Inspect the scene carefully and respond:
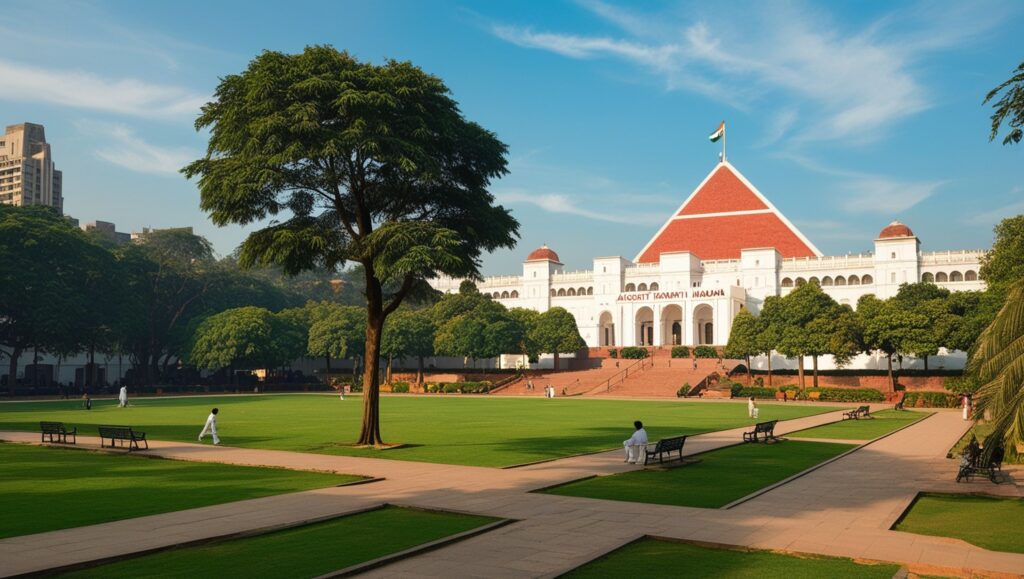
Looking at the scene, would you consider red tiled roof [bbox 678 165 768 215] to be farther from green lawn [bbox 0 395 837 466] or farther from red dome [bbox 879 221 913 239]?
green lawn [bbox 0 395 837 466]

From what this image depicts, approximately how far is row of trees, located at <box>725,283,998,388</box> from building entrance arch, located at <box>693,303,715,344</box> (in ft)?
57.8

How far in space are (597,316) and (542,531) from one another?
79505 millimetres

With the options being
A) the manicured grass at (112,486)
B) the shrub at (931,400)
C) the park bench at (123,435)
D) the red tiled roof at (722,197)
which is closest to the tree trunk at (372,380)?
the manicured grass at (112,486)

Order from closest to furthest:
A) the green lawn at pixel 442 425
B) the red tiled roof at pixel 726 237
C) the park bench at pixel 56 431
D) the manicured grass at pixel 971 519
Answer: the manicured grass at pixel 971 519 → the green lawn at pixel 442 425 → the park bench at pixel 56 431 → the red tiled roof at pixel 726 237

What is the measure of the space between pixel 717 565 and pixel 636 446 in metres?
9.45

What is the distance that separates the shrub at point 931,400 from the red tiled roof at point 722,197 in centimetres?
4674

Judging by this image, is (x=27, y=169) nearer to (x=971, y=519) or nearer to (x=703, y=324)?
(x=703, y=324)

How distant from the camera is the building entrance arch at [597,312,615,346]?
3570 inches

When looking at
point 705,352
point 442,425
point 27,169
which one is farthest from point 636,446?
point 27,169

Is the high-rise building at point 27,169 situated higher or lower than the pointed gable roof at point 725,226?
higher

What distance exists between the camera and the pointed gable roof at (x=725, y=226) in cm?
9056

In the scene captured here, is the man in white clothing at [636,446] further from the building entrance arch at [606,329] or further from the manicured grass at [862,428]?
the building entrance arch at [606,329]

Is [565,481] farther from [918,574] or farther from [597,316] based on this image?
[597,316]

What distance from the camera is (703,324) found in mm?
85625
